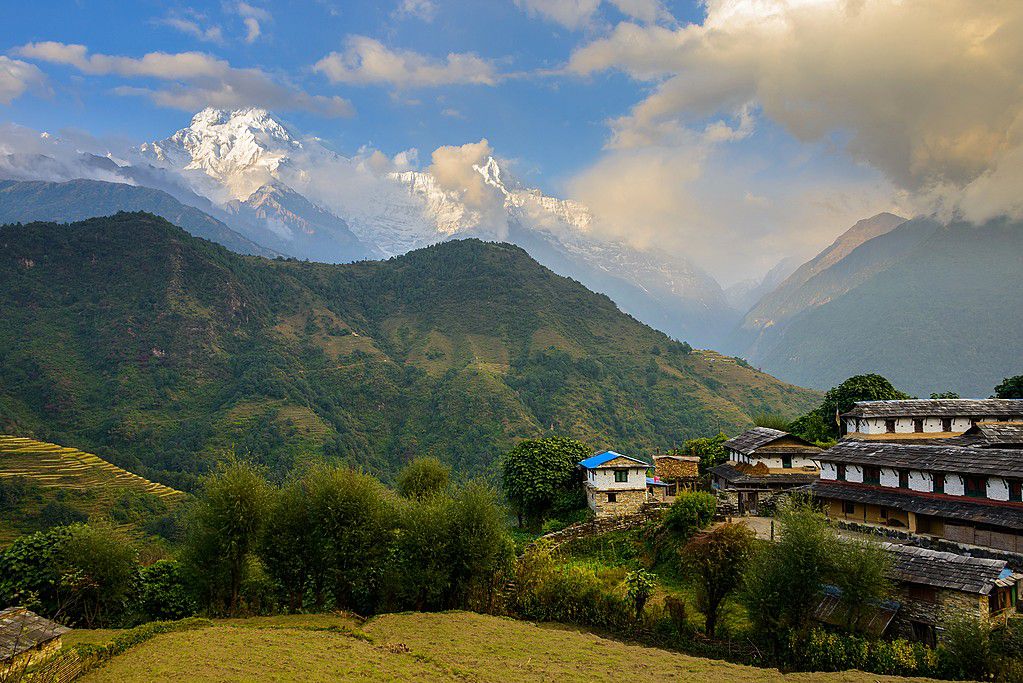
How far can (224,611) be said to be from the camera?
30.8 meters

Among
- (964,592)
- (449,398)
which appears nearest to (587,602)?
(964,592)

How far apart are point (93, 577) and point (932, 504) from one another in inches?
1616

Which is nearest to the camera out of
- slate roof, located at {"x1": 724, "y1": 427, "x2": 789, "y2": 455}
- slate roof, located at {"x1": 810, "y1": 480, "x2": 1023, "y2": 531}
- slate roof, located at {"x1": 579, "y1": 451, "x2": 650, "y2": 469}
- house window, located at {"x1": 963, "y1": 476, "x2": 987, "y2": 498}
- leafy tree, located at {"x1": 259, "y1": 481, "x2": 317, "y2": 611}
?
slate roof, located at {"x1": 810, "y1": 480, "x2": 1023, "y2": 531}

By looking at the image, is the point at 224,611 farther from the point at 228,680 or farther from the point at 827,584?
the point at 827,584

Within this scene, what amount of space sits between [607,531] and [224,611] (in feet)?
72.4

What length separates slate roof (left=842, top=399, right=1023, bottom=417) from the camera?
161 feet

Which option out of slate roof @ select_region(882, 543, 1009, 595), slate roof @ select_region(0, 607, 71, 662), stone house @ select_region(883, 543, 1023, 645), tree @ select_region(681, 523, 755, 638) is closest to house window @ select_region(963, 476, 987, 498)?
stone house @ select_region(883, 543, 1023, 645)

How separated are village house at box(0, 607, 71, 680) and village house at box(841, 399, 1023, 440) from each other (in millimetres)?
52060

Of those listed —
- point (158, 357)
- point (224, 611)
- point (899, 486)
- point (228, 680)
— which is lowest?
point (224, 611)

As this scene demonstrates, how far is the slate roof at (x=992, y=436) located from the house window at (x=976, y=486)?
897cm

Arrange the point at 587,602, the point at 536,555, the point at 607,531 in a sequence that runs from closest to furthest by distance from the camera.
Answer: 1. the point at 587,602
2. the point at 536,555
3. the point at 607,531

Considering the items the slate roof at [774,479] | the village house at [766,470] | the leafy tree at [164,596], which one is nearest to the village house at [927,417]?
the village house at [766,470]

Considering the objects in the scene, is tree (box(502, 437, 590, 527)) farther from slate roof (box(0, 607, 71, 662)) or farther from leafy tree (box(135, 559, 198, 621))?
slate roof (box(0, 607, 71, 662))

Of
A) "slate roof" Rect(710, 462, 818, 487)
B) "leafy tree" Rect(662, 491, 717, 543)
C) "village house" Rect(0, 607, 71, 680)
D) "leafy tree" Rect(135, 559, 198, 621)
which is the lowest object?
"leafy tree" Rect(135, 559, 198, 621)
